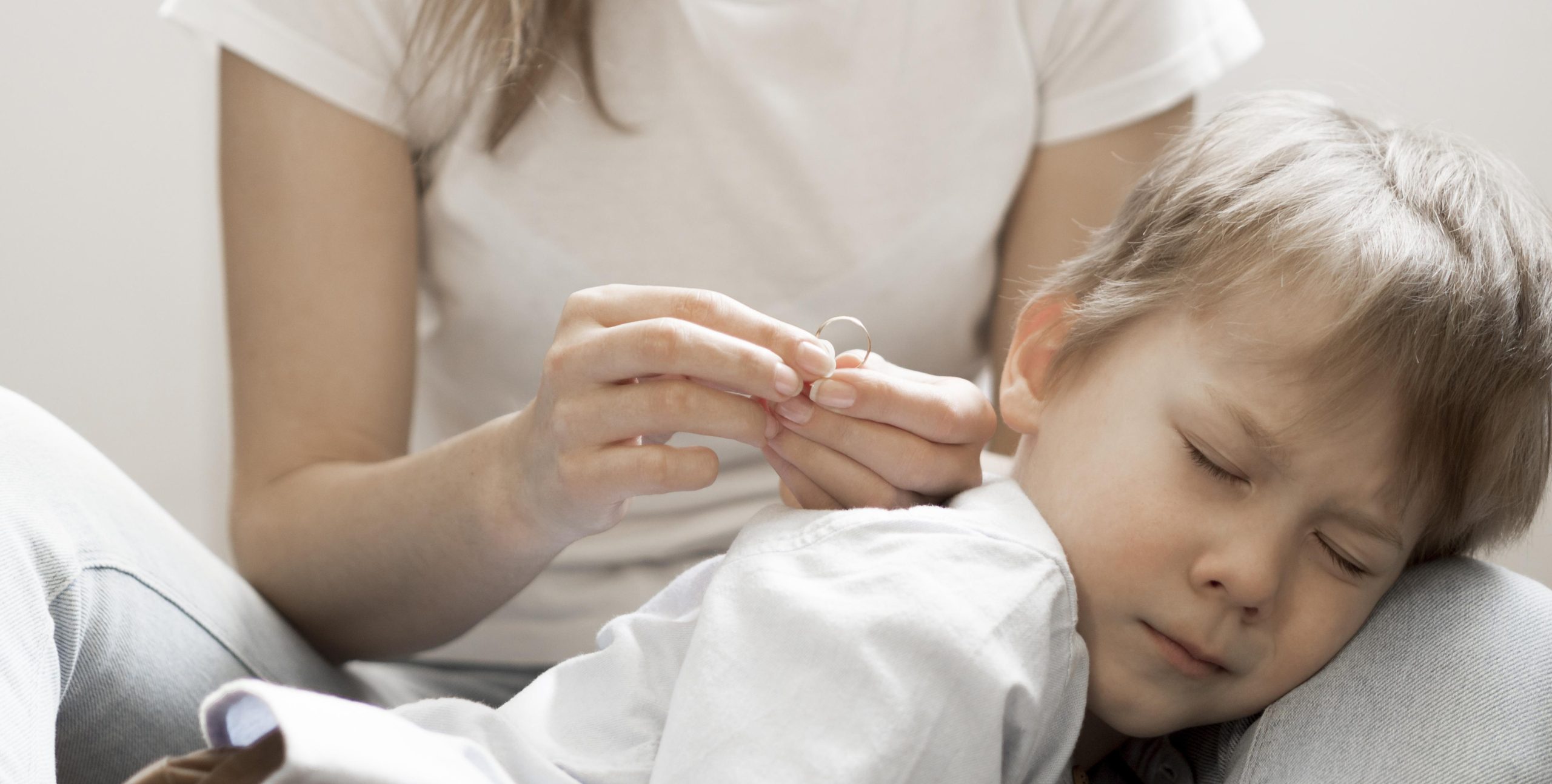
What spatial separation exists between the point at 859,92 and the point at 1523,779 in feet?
2.60

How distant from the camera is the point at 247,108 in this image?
1.09 metres

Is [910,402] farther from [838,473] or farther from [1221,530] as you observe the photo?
[1221,530]

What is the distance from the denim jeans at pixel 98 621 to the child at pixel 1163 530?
6.3 inches

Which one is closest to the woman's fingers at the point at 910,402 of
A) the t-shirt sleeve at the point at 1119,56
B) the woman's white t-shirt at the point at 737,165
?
the woman's white t-shirt at the point at 737,165

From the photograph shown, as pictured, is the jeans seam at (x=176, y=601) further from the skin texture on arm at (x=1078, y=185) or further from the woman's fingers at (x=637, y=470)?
the skin texture on arm at (x=1078, y=185)

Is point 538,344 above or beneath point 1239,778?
above

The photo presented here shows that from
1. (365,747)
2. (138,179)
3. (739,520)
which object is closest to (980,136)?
(739,520)

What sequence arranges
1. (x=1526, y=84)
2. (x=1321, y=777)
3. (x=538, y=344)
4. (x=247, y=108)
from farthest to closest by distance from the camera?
(x=1526, y=84), (x=538, y=344), (x=247, y=108), (x=1321, y=777)

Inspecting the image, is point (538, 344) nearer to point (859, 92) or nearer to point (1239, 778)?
point (859, 92)

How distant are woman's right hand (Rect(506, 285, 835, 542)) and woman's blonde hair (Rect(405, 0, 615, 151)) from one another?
394 millimetres

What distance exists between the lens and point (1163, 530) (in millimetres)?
789

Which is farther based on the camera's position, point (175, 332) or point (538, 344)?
point (175, 332)

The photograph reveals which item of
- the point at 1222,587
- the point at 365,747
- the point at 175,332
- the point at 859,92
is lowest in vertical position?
the point at 175,332

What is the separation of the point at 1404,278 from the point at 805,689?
47 centimetres
